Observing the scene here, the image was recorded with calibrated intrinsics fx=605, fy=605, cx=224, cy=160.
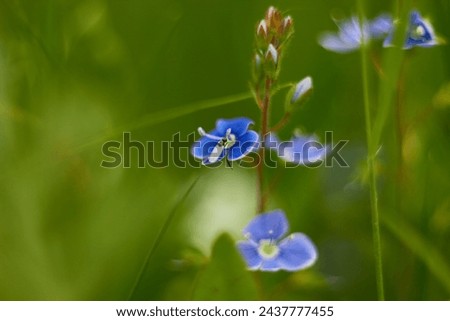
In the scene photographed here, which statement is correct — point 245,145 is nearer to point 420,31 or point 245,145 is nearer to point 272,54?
point 272,54

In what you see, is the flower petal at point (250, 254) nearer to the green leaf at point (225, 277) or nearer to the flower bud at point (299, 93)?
the green leaf at point (225, 277)

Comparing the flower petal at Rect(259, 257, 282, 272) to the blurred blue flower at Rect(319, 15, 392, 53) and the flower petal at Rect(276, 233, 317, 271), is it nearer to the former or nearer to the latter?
the flower petal at Rect(276, 233, 317, 271)

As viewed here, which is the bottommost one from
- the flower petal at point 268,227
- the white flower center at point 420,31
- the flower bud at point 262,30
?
the flower petal at point 268,227

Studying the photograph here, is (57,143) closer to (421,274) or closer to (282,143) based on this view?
(282,143)

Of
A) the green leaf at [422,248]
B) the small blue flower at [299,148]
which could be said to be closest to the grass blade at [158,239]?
the small blue flower at [299,148]

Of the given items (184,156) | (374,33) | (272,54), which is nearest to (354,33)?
(374,33)

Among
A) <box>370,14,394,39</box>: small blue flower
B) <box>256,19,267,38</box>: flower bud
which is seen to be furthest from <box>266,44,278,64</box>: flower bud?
<box>370,14,394,39</box>: small blue flower
